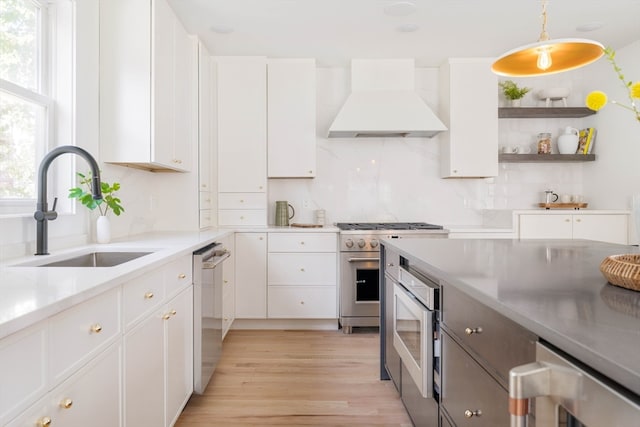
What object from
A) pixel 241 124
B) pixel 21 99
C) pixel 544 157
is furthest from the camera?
pixel 544 157

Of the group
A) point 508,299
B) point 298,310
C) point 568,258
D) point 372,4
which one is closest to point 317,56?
point 372,4

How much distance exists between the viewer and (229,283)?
11.1ft

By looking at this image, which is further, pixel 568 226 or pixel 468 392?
pixel 568 226

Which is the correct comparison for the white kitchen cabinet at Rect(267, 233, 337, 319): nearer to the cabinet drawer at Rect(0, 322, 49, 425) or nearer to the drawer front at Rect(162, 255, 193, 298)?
the drawer front at Rect(162, 255, 193, 298)

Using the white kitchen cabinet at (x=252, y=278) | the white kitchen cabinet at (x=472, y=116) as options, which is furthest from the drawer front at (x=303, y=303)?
the white kitchen cabinet at (x=472, y=116)

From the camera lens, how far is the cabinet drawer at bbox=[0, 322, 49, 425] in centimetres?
77

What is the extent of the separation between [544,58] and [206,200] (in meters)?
2.70

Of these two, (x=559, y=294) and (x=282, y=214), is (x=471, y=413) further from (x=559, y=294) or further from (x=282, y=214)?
(x=282, y=214)

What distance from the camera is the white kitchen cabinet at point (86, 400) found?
0.90 meters

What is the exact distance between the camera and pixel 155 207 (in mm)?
3250

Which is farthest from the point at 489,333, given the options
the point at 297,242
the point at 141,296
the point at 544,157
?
the point at 544,157

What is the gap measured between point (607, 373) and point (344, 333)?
299 centimetres

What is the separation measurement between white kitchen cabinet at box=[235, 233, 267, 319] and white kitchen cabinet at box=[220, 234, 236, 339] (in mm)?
36

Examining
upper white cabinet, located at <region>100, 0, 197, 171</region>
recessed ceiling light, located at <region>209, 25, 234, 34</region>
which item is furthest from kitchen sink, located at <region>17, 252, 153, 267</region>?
recessed ceiling light, located at <region>209, 25, 234, 34</region>
